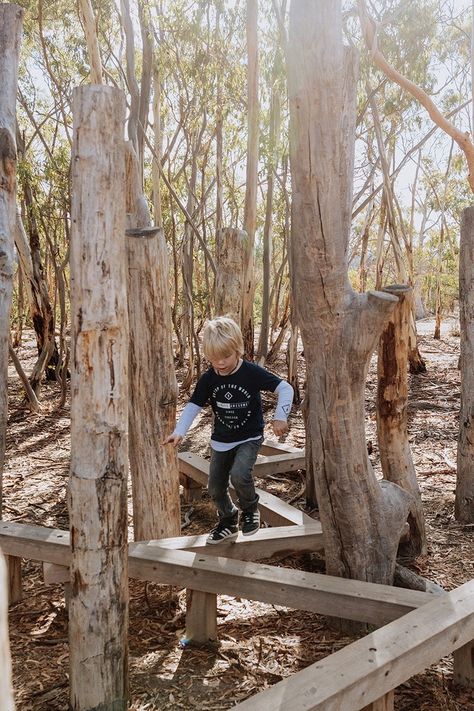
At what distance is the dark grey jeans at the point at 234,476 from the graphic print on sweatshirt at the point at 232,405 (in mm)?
131

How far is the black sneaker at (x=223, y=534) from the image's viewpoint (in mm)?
3637

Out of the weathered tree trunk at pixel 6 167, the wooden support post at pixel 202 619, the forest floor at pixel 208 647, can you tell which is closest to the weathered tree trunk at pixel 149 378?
the forest floor at pixel 208 647

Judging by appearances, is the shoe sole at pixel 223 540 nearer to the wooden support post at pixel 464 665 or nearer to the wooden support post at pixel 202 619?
the wooden support post at pixel 202 619

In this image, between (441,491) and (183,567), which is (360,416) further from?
(441,491)

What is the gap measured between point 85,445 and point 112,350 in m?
0.36

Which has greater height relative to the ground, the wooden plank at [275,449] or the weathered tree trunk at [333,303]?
the weathered tree trunk at [333,303]

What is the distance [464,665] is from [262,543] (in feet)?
3.77

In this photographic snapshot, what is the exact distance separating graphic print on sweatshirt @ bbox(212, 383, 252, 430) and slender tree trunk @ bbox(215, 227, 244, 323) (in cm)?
130

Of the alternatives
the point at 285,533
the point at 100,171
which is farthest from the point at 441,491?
the point at 100,171

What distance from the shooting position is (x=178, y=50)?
11.5 m

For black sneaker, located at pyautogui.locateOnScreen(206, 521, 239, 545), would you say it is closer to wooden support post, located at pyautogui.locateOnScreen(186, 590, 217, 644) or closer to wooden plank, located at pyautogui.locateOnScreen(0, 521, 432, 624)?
wooden plank, located at pyautogui.locateOnScreen(0, 521, 432, 624)

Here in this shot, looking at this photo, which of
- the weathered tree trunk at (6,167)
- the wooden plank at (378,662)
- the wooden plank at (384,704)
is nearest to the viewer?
the wooden plank at (378,662)

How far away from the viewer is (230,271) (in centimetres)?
490

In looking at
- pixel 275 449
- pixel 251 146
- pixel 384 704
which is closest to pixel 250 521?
pixel 384 704
